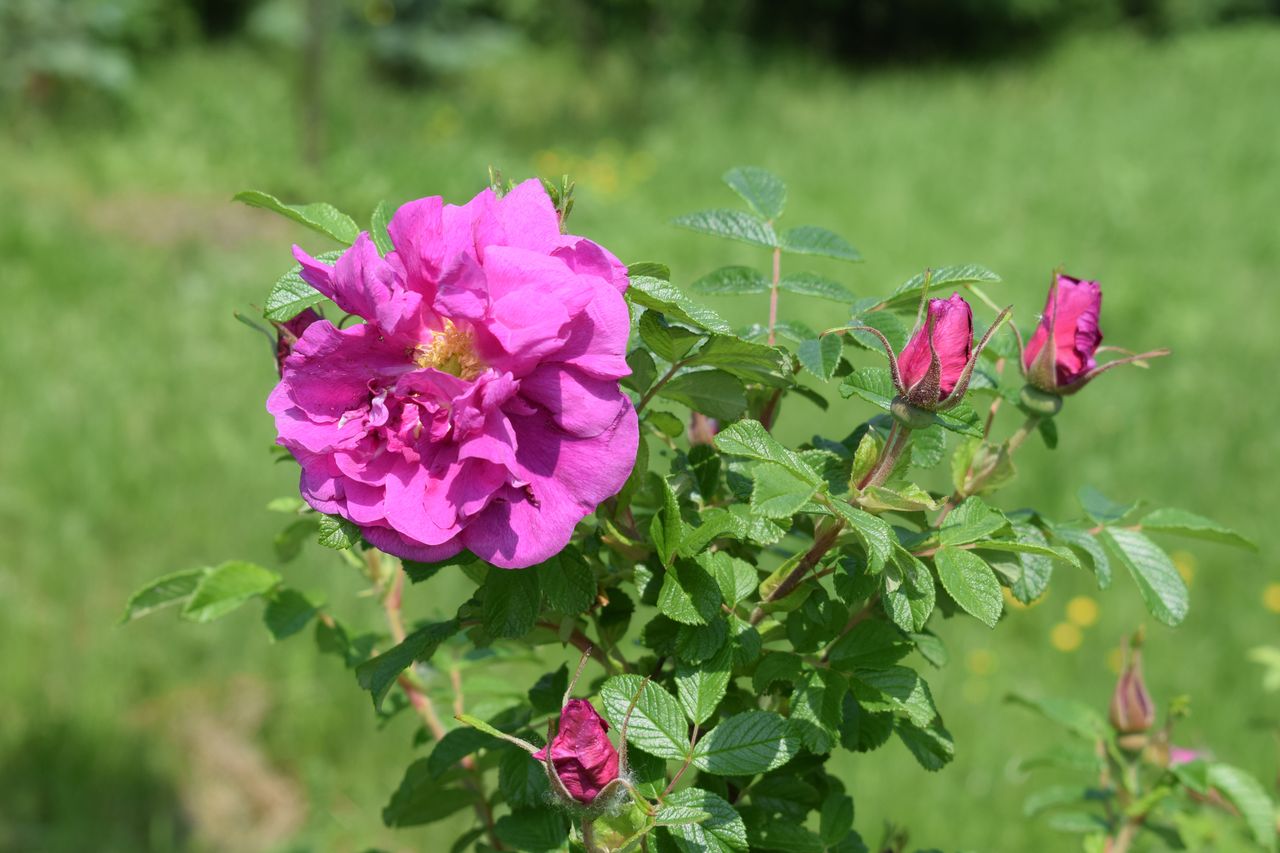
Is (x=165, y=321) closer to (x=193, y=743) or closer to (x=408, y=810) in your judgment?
(x=193, y=743)

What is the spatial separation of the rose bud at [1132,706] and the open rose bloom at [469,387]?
2.22 ft

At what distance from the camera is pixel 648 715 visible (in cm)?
68

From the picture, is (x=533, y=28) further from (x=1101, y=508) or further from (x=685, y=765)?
(x=685, y=765)

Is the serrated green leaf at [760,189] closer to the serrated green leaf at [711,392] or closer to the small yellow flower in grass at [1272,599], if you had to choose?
the serrated green leaf at [711,392]

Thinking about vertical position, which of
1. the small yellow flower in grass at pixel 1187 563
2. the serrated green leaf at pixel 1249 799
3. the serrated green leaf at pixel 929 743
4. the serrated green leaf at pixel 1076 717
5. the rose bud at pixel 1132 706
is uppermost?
the serrated green leaf at pixel 929 743

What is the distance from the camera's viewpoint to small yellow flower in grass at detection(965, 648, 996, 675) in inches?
107

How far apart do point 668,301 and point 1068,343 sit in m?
0.30

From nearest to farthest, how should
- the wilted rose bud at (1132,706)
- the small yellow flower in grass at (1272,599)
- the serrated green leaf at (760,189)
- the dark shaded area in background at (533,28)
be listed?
the serrated green leaf at (760,189) < the wilted rose bud at (1132,706) < the small yellow flower in grass at (1272,599) < the dark shaded area in background at (533,28)

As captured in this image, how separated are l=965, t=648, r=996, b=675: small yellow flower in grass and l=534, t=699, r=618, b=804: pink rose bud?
2.25m

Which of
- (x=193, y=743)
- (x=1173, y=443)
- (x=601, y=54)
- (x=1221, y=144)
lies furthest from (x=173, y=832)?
(x=601, y=54)

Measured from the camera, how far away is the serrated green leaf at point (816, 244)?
92 cm

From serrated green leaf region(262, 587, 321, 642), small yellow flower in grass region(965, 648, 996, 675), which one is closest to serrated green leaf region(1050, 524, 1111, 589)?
serrated green leaf region(262, 587, 321, 642)

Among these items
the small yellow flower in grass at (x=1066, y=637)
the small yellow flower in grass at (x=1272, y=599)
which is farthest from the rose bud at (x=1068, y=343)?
the small yellow flower in grass at (x=1272, y=599)

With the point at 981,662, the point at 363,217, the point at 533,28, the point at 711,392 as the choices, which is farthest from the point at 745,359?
the point at 533,28
